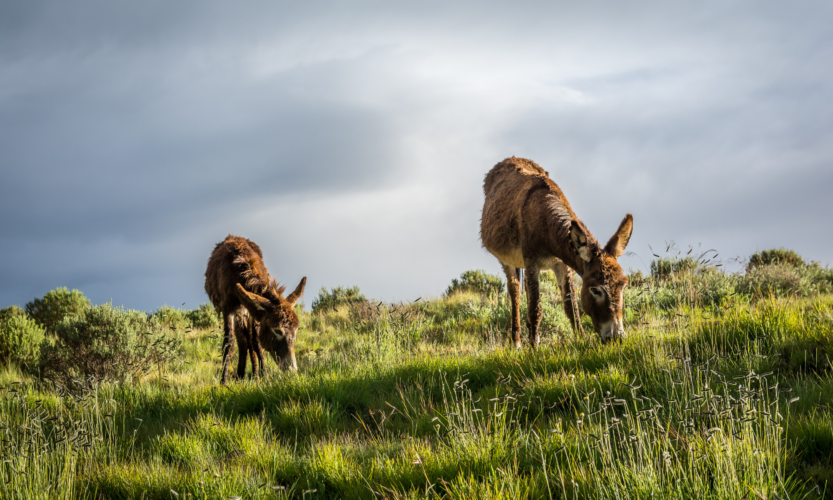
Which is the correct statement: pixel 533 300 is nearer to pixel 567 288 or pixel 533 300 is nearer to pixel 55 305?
pixel 567 288

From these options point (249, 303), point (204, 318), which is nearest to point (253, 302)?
point (249, 303)

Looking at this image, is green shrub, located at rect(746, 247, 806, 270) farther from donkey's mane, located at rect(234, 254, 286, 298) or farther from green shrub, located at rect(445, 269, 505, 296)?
donkey's mane, located at rect(234, 254, 286, 298)

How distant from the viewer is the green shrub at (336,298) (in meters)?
18.9

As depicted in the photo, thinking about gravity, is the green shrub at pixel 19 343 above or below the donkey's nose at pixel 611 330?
above

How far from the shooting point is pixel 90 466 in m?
4.05

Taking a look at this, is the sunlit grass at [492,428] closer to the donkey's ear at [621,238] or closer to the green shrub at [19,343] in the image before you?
the donkey's ear at [621,238]

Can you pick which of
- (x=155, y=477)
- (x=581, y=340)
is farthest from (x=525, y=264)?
(x=155, y=477)

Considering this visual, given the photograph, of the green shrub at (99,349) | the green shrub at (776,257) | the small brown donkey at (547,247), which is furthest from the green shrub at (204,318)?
the green shrub at (776,257)

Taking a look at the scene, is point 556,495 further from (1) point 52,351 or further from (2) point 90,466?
(1) point 52,351

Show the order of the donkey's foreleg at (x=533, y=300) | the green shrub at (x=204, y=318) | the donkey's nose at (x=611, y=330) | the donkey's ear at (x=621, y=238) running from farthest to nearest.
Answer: the green shrub at (x=204, y=318)
the donkey's foreleg at (x=533, y=300)
the donkey's ear at (x=621, y=238)
the donkey's nose at (x=611, y=330)

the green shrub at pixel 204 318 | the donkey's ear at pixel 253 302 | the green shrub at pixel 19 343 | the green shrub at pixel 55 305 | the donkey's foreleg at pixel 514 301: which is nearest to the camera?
the donkey's ear at pixel 253 302

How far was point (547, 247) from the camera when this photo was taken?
7.50m

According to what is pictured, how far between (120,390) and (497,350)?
5.43 metres

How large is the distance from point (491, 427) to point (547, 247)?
13.7ft
